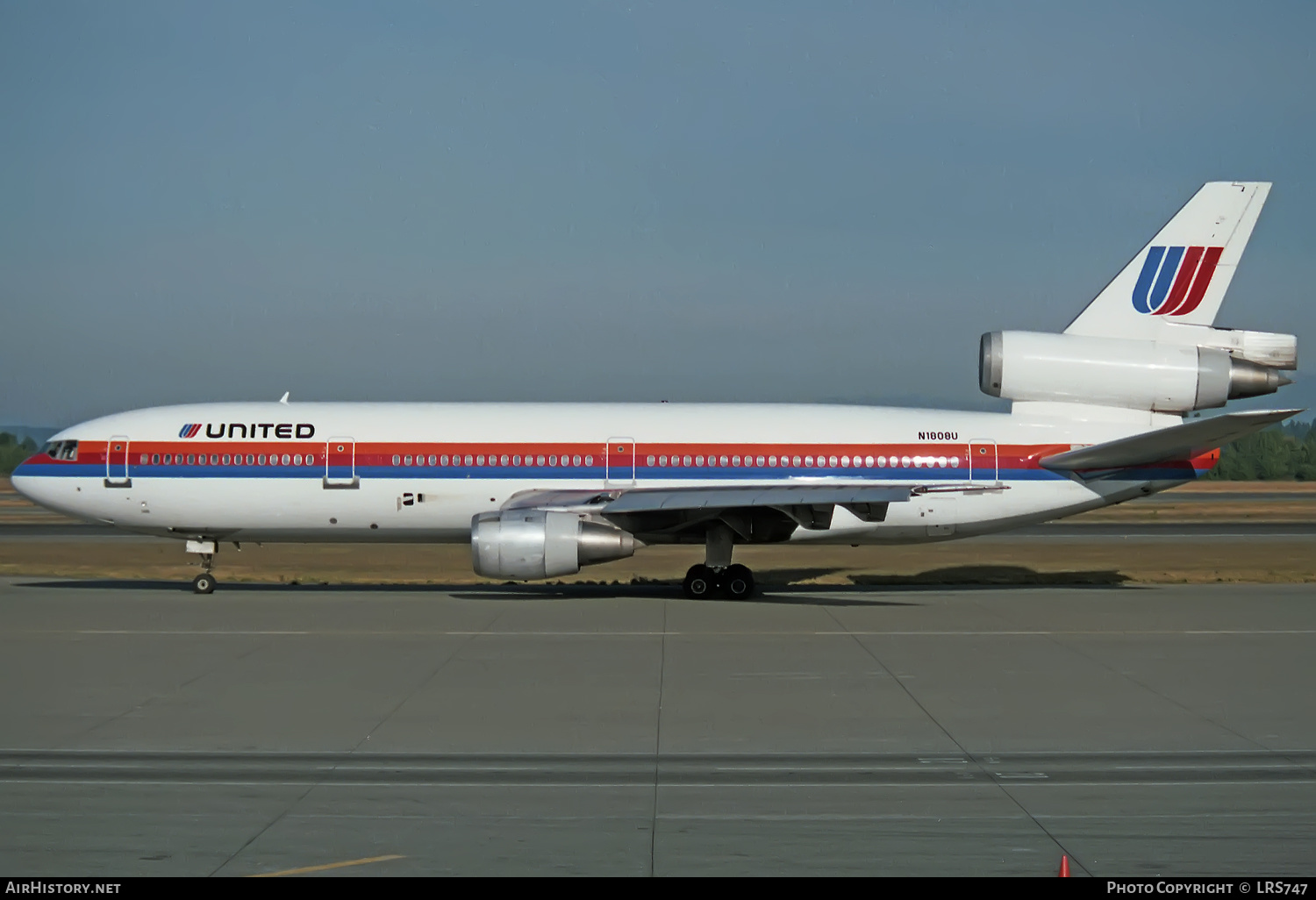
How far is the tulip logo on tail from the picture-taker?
2702 centimetres

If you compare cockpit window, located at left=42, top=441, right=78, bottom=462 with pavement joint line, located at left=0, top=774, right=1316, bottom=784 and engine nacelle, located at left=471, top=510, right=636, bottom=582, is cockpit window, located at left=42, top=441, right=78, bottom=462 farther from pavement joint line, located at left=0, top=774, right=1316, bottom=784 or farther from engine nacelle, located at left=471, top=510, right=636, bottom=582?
pavement joint line, located at left=0, top=774, right=1316, bottom=784

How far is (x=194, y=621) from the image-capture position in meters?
21.9

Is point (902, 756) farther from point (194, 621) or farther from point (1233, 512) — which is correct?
point (1233, 512)

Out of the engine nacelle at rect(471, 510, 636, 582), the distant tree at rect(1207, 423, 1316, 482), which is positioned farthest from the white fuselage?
the distant tree at rect(1207, 423, 1316, 482)

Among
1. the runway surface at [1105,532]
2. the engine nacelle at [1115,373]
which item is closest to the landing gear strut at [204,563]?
the runway surface at [1105,532]

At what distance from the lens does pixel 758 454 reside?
27359mm

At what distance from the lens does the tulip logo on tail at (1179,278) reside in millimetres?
27016

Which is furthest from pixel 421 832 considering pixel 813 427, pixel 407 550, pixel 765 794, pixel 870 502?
pixel 407 550

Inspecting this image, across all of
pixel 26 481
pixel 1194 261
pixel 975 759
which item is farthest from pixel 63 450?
pixel 1194 261

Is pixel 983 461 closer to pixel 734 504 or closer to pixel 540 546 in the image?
pixel 734 504

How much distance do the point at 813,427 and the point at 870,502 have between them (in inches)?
132

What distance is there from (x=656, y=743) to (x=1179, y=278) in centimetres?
1942

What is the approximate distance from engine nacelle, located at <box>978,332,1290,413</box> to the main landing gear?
6.63 meters

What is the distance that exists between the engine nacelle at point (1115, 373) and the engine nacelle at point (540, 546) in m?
9.11
